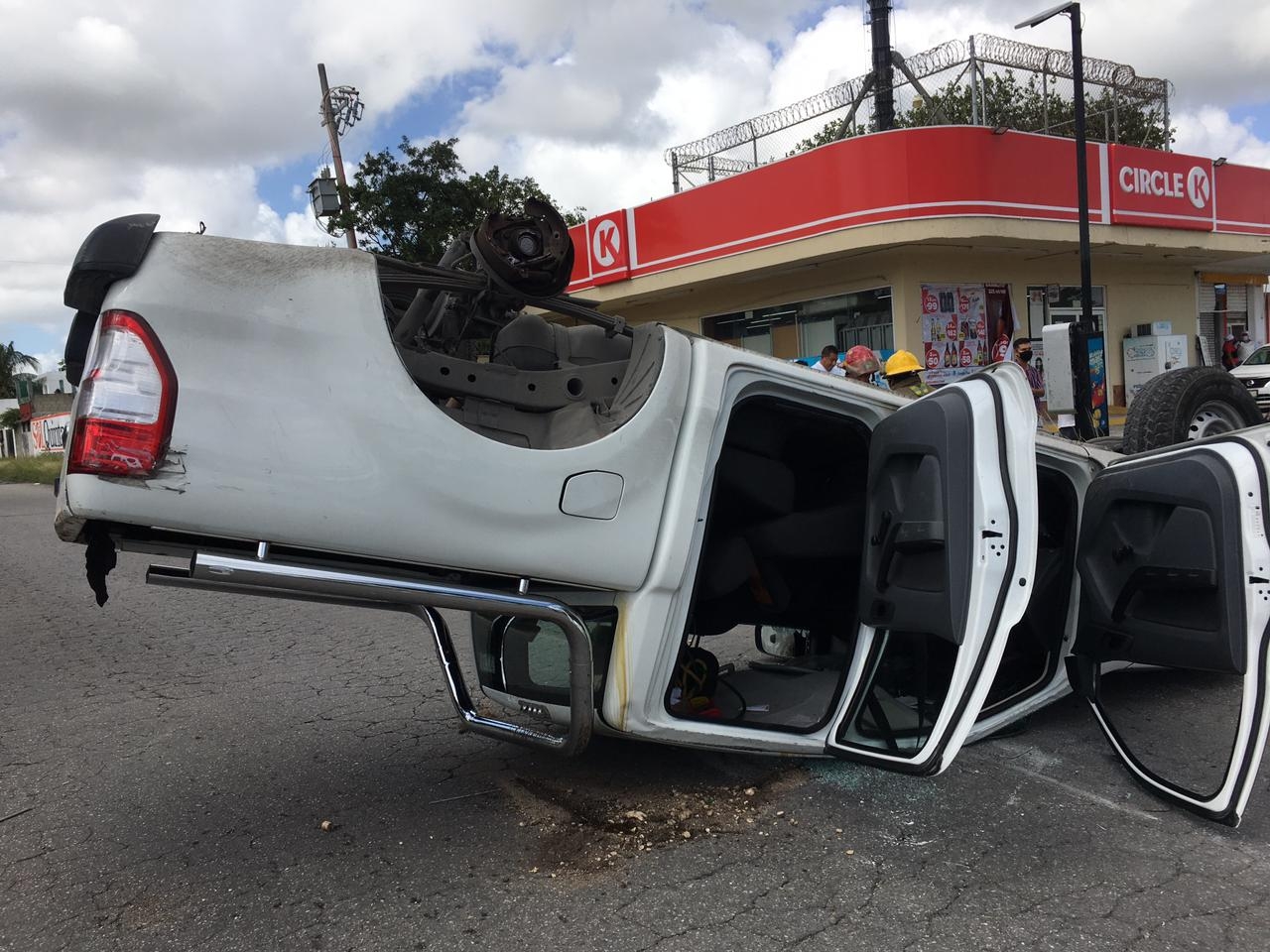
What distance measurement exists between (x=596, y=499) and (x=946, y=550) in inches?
41.9

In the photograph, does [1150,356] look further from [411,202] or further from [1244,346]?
[411,202]

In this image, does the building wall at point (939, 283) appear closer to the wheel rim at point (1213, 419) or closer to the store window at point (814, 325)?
the store window at point (814, 325)

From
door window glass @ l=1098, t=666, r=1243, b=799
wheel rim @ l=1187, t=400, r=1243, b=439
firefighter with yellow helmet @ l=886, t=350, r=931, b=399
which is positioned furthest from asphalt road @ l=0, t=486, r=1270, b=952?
firefighter with yellow helmet @ l=886, t=350, r=931, b=399

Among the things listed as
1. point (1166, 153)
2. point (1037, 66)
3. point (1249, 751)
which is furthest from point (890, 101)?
point (1249, 751)

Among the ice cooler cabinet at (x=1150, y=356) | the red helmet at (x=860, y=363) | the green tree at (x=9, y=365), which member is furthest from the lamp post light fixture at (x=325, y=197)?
the green tree at (x=9, y=365)

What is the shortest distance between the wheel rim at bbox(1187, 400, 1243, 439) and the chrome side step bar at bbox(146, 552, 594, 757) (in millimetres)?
3918

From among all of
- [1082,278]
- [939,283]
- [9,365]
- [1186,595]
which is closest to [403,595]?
[1186,595]

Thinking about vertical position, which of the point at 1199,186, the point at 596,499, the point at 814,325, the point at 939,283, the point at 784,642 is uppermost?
the point at 1199,186

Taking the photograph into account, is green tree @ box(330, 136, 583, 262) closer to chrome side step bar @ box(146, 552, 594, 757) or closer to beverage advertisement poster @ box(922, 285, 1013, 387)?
beverage advertisement poster @ box(922, 285, 1013, 387)

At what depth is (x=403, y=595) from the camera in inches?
99.5

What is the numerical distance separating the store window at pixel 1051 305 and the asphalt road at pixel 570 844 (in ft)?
43.2

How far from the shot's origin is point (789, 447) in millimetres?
4105

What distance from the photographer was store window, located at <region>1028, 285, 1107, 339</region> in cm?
1631

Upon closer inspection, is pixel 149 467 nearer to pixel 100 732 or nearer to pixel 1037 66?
pixel 100 732
